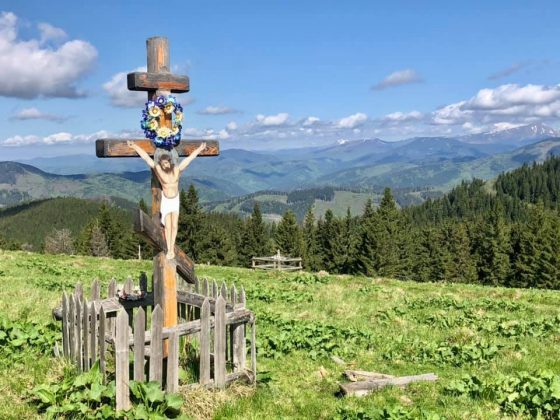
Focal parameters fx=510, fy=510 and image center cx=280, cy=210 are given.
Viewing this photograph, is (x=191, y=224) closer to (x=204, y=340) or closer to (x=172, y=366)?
(x=204, y=340)

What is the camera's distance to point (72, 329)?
922cm

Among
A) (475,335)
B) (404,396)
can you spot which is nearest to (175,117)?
(404,396)

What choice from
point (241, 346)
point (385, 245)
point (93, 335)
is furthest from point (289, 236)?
point (93, 335)

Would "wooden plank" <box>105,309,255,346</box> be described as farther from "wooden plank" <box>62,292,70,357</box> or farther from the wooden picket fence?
"wooden plank" <box>62,292,70,357</box>

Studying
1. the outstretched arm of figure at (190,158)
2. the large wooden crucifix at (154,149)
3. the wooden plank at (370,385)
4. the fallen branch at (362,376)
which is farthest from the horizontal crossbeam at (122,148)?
the fallen branch at (362,376)

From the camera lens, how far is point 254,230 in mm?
100688

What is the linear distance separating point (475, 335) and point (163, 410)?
32.7ft

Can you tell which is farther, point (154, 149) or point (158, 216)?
point (154, 149)

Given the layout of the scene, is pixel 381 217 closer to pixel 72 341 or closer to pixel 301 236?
pixel 301 236

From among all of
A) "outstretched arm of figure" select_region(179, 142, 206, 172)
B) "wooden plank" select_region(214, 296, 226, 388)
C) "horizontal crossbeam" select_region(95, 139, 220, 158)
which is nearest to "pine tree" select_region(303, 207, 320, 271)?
"outstretched arm of figure" select_region(179, 142, 206, 172)

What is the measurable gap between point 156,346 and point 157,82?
4652 millimetres

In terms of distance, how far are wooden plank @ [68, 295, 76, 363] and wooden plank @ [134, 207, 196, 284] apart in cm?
191

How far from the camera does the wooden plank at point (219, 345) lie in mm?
9008

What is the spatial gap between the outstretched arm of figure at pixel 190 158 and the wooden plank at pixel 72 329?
10.2 feet
